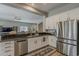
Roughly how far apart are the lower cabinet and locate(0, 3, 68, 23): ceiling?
0.32 metres

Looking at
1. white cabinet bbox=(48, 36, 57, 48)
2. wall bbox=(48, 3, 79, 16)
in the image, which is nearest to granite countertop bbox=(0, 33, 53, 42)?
white cabinet bbox=(48, 36, 57, 48)

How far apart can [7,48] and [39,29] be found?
0.63 meters

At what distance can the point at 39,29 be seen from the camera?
1556mm

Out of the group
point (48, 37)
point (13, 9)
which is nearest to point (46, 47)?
point (48, 37)

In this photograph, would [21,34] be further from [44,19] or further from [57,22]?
[57,22]

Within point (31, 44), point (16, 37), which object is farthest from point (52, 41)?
point (16, 37)

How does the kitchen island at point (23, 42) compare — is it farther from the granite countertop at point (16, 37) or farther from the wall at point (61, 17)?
the wall at point (61, 17)

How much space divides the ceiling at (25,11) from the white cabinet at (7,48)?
16.5 inches

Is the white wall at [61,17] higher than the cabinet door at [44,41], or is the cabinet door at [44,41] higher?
the white wall at [61,17]

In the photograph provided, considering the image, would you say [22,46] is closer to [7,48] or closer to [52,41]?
[7,48]

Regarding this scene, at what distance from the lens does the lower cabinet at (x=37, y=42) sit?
5.21ft

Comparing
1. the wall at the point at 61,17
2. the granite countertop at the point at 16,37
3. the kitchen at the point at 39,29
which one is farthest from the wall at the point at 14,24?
the wall at the point at 61,17

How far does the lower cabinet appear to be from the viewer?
1.59 m

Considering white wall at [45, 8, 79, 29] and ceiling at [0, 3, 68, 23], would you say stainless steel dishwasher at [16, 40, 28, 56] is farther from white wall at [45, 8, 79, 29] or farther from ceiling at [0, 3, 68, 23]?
white wall at [45, 8, 79, 29]
